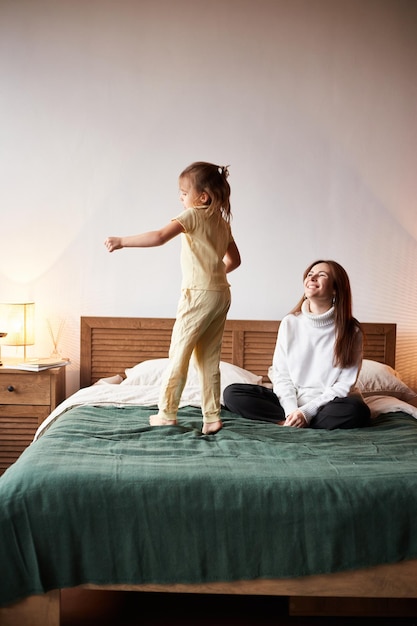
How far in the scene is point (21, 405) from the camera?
3035 millimetres

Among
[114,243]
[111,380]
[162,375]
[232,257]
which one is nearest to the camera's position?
[114,243]

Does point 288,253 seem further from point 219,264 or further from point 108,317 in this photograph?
point 219,264

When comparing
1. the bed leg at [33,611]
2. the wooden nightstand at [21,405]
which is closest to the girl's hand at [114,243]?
the bed leg at [33,611]

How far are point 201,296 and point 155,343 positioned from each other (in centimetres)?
112

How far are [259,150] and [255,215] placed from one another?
1.07 ft

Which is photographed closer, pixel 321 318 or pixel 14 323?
pixel 321 318

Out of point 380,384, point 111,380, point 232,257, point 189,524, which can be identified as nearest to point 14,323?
point 111,380

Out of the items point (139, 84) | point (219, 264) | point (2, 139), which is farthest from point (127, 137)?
point (219, 264)

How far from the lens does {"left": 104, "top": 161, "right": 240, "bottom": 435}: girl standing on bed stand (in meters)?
2.21

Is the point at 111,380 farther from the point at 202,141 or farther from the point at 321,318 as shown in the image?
the point at 202,141

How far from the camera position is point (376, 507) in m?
1.63

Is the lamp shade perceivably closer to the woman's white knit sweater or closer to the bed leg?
the woman's white knit sweater

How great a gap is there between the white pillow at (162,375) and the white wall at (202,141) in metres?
0.43

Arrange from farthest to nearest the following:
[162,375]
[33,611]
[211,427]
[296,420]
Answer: [162,375] < [296,420] < [211,427] < [33,611]
